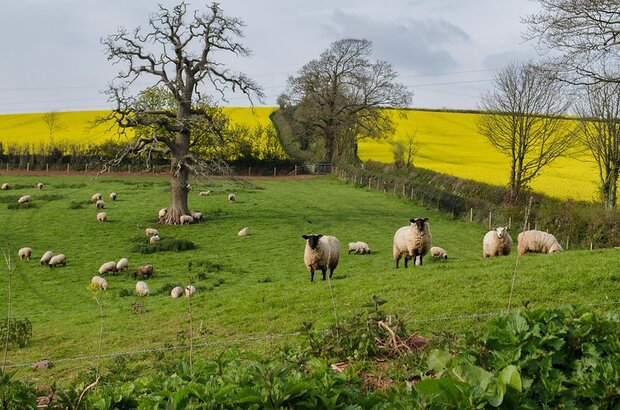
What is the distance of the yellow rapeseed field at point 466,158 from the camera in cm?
5344

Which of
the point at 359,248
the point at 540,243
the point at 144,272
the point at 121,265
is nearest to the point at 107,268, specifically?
the point at 121,265

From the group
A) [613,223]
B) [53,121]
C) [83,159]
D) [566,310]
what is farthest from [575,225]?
[53,121]

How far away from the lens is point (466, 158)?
72750mm

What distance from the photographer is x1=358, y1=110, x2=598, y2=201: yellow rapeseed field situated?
53.4 metres

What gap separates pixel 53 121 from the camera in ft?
Result: 293

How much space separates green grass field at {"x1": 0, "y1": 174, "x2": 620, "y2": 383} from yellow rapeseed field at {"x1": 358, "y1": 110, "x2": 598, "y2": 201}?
13061mm

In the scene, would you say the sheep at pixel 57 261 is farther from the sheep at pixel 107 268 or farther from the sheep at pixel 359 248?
the sheep at pixel 359 248

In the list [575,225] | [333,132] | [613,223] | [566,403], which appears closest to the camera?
[566,403]

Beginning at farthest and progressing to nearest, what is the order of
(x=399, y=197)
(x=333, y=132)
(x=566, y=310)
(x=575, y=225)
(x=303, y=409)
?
(x=333, y=132) < (x=399, y=197) < (x=575, y=225) < (x=566, y=310) < (x=303, y=409)

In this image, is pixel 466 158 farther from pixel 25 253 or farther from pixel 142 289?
pixel 142 289

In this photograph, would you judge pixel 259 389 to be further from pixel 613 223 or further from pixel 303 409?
pixel 613 223

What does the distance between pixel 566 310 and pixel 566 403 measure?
110 centimetres

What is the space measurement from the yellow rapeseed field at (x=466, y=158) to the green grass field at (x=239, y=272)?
13061mm

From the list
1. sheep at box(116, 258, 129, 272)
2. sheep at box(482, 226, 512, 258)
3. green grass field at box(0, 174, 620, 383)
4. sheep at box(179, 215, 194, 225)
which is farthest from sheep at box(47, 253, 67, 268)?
sheep at box(482, 226, 512, 258)
